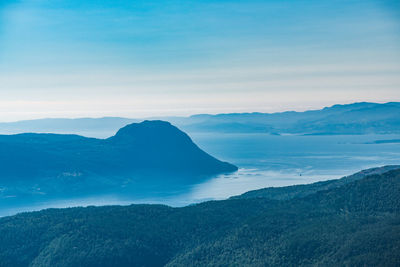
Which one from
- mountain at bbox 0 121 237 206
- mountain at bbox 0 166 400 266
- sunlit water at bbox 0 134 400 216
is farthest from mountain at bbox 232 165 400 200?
mountain at bbox 0 121 237 206

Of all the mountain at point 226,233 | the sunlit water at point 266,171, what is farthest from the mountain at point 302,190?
the sunlit water at point 266,171

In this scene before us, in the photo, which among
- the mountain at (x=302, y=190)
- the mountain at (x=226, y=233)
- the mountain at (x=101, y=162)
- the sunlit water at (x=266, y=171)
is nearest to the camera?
the mountain at (x=226, y=233)

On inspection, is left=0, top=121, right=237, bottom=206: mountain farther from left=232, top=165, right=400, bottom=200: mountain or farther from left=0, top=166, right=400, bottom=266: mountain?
left=0, top=166, right=400, bottom=266: mountain

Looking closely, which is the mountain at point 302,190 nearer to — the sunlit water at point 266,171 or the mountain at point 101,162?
the sunlit water at point 266,171

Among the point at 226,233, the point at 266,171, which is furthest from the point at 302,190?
the point at 266,171

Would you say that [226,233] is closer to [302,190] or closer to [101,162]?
[302,190]

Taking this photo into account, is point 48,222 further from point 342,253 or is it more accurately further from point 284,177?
point 284,177

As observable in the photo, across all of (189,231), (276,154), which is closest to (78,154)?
(276,154)
